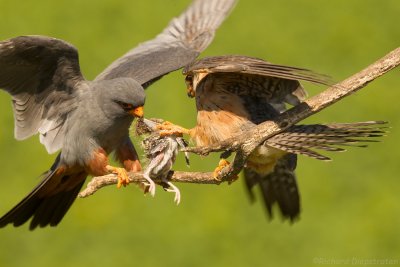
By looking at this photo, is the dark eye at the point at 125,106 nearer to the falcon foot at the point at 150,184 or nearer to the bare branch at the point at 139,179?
the bare branch at the point at 139,179

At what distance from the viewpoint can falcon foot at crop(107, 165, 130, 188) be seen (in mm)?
9539

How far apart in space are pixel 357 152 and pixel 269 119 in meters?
4.89

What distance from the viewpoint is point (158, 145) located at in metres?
9.24

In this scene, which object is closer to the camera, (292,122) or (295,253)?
(292,122)

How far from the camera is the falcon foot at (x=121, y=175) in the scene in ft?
31.3

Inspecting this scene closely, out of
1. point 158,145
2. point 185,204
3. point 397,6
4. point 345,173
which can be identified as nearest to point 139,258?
point 185,204

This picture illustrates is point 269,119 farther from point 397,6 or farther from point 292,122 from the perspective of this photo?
point 397,6

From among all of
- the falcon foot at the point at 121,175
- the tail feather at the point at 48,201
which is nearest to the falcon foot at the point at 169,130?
the falcon foot at the point at 121,175

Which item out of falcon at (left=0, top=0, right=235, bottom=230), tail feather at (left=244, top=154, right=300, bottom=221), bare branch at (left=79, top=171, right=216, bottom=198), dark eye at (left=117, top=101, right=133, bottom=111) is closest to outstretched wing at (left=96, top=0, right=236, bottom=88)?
falcon at (left=0, top=0, right=235, bottom=230)

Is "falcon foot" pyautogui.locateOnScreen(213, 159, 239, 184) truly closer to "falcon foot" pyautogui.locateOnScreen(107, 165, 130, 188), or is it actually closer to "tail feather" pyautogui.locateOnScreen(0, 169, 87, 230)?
"falcon foot" pyautogui.locateOnScreen(107, 165, 130, 188)

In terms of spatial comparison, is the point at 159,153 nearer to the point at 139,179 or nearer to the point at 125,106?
the point at 139,179

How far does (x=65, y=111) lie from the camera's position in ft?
32.5

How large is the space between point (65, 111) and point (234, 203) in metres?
4.12

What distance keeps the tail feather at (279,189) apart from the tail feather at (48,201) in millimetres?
1623
